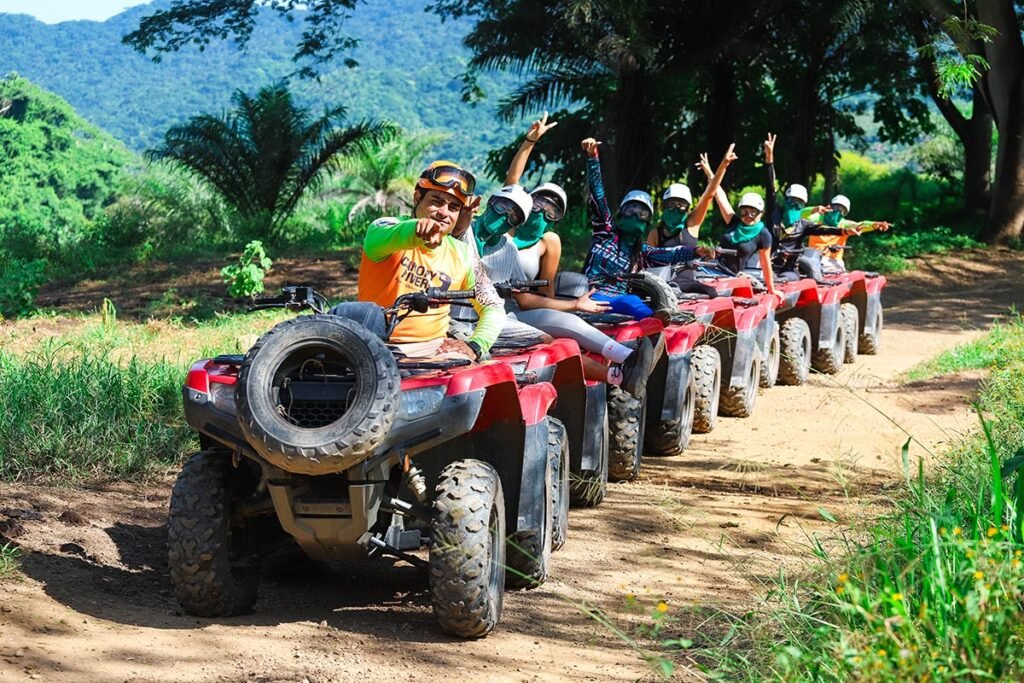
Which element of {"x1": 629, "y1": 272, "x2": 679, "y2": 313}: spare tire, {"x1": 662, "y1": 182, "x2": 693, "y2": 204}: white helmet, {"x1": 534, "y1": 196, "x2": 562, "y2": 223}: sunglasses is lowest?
{"x1": 629, "y1": 272, "x2": 679, "y2": 313}: spare tire

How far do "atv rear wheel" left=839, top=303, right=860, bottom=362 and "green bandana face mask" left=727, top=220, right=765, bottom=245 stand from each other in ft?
8.21

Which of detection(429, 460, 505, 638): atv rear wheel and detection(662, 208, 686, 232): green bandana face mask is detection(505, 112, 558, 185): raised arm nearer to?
detection(662, 208, 686, 232): green bandana face mask

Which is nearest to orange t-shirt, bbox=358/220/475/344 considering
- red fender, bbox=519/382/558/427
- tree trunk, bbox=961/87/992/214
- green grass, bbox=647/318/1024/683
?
red fender, bbox=519/382/558/427

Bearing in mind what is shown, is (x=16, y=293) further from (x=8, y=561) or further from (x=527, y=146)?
(x=8, y=561)

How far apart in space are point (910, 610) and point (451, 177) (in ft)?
8.87

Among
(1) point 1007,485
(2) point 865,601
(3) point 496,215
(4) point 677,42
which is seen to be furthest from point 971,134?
(2) point 865,601

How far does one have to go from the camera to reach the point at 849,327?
47.6ft

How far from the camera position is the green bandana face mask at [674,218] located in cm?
1072

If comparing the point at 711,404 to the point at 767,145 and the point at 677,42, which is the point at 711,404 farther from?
the point at 677,42

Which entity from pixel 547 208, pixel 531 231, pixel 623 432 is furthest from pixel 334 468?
pixel 623 432

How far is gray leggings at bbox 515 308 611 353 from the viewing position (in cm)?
779

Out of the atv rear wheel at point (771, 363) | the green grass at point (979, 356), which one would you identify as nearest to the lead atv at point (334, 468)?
the atv rear wheel at point (771, 363)

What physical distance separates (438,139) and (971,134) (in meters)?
14.0

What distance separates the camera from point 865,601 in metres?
4.02
